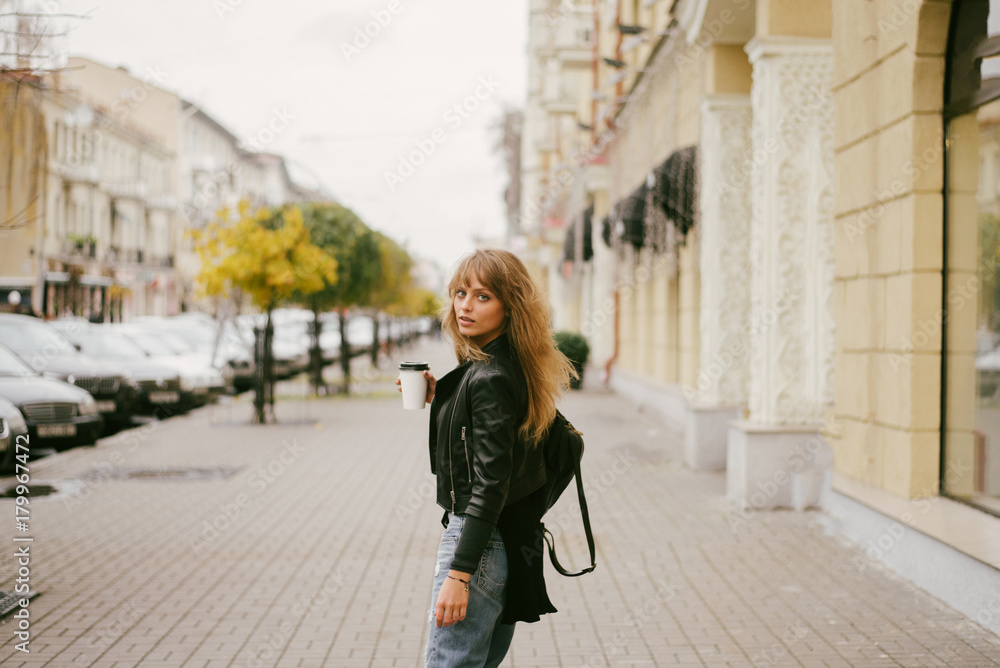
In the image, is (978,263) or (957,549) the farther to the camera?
(978,263)

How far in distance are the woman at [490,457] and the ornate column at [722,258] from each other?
737 centimetres

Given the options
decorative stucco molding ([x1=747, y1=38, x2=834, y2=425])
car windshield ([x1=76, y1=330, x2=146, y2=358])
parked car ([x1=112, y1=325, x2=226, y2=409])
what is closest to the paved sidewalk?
decorative stucco molding ([x1=747, y1=38, x2=834, y2=425])

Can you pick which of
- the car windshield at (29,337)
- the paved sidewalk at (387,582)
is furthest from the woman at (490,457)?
the car windshield at (29,337)

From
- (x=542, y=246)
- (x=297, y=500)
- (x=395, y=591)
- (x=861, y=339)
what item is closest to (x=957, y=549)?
(x=861, y=339)

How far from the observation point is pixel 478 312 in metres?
2.90

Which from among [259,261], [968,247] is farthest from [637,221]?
[968,247]

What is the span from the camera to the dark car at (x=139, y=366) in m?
15.6

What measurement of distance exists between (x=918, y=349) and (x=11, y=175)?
647cm

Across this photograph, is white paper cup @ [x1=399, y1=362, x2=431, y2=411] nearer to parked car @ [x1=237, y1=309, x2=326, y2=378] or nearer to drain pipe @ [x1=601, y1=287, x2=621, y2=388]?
drain pipe @ [x1=601, y1=287, x2=621, y2=388]

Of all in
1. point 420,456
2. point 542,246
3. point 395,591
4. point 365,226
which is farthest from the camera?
point 542,246

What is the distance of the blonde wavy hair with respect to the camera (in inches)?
114

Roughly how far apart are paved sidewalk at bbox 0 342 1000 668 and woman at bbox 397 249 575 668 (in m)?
1.84

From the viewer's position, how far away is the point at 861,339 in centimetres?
652

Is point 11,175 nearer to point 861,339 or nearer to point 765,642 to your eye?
point 765,642
